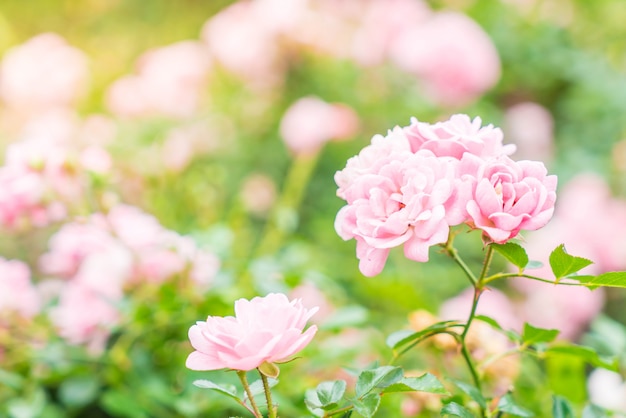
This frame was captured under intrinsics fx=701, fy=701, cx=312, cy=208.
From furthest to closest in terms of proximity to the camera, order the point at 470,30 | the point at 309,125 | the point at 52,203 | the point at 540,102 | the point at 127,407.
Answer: the point at 540,102 < the point at 470,30 < the point at 309,125 < the point at 52,203 < the point at 127,407

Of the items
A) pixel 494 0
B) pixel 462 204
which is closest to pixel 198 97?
pixel 494 0

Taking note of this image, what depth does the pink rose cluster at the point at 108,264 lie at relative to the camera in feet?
3.24

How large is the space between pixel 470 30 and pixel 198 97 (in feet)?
2.78

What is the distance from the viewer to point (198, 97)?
7.20 ft

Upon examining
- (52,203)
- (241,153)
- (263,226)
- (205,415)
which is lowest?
(263,226)

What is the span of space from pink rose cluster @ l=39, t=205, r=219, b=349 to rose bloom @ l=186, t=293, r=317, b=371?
0.48 meters

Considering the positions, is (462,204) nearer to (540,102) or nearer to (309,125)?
(309,125)

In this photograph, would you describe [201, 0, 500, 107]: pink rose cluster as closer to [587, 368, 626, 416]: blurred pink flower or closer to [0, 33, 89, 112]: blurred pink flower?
[0, 33, 89, 112]: blurred pink flower

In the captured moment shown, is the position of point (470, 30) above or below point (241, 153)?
above

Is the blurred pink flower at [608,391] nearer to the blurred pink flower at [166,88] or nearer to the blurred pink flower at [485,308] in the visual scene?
the blurred pink flower at [485,308]

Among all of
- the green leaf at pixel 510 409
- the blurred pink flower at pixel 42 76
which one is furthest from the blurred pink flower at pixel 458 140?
the blurred pink flower at pixel 42 76

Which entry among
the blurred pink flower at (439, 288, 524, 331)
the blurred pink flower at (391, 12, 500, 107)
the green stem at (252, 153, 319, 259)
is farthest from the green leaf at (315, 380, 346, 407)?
the blurred pink flower at (391, 12, 500, 107)

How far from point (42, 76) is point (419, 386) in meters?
1.84

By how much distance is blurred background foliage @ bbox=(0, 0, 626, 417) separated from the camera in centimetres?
95
